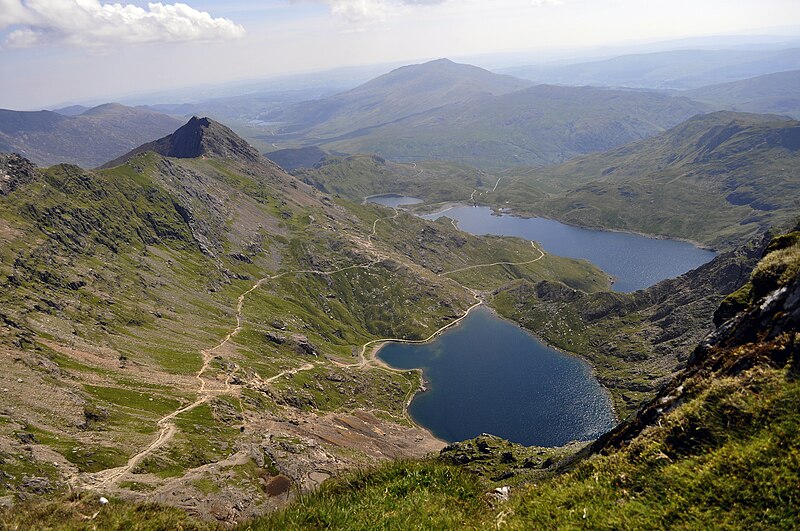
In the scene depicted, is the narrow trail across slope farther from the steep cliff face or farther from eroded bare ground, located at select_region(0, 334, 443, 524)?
the steep cliff face

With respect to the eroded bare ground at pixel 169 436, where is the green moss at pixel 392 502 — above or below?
above

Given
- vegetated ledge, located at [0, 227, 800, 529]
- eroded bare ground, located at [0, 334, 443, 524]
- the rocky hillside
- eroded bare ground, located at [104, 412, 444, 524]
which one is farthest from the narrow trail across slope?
the rocky hillside

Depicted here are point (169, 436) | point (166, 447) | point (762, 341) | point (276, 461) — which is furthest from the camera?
point (276, 461)

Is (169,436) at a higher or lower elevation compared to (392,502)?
lower

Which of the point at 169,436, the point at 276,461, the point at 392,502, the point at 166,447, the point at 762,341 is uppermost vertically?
the point at 762,341

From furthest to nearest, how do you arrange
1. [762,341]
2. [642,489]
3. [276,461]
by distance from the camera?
[276,461], [762,341], [642,489]

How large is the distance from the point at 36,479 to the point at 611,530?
105 metres

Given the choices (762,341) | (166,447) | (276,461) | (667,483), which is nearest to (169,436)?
(166,447)

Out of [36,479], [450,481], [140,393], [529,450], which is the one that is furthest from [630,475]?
[140,393]

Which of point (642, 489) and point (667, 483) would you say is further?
point (642, 489)

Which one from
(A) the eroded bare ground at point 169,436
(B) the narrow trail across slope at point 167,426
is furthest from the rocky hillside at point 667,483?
(B) the narrow trail across slope at point 167,426

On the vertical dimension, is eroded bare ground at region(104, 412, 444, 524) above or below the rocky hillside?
below

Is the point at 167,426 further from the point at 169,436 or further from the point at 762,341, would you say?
the point at 762,341

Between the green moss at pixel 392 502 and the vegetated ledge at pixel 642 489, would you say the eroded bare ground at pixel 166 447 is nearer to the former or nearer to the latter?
the green moss at pixel 392 502
